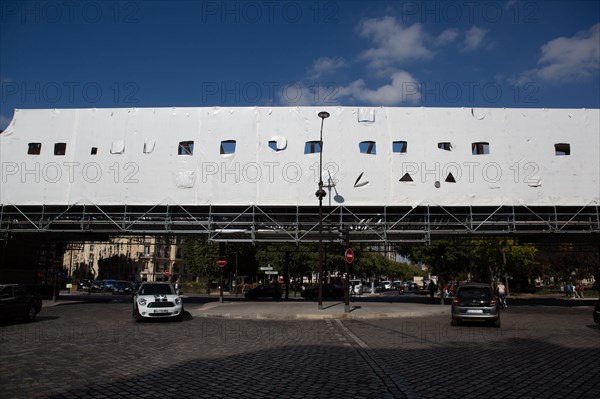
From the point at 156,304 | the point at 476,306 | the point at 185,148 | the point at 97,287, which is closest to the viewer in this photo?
the point at 476,306

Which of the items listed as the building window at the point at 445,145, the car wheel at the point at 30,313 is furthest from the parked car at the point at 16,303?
the building window at the point at 445,145

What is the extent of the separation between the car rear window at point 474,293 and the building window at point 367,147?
1168 cm

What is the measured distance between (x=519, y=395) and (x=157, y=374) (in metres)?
5.73

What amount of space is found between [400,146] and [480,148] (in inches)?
175

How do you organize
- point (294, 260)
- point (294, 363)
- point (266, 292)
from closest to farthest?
point (294, 363) < point (266, 292) < point (294, 260)

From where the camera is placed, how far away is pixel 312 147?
28.8 meters

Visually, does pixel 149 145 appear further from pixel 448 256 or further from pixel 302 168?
pixel 448 256

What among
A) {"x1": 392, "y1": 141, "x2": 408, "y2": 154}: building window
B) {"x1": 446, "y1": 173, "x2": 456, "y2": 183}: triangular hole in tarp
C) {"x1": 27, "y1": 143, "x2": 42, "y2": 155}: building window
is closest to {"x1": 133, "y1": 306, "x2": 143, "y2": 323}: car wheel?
{"x1": 27, "y1": 143, "x2": 42, "y2": 155}: building window

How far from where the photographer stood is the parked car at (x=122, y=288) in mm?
60781

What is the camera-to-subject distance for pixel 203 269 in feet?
214

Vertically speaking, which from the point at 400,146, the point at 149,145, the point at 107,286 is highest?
the point at 400,146

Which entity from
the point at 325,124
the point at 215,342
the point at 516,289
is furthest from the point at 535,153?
the point at 516,289

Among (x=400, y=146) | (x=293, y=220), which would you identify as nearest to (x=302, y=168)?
(x=293, y=220)

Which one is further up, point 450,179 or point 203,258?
point 450,179
